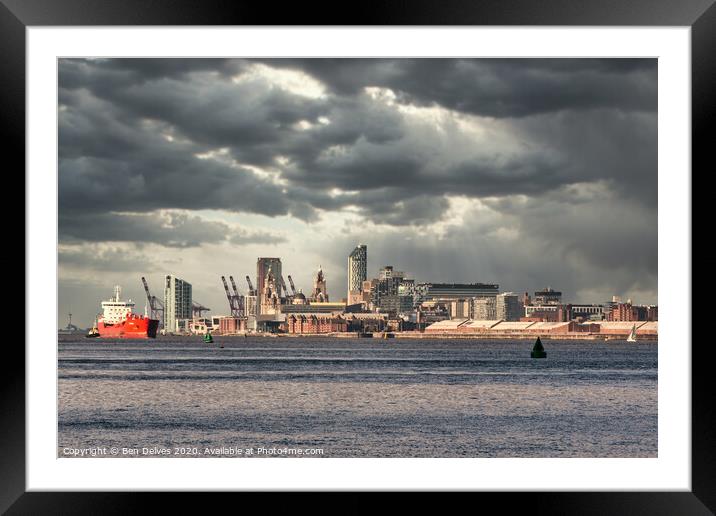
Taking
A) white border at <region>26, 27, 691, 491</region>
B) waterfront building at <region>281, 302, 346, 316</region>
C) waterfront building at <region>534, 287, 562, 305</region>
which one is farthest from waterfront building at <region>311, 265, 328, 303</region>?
white border at <region>26, 27, 691, 491</region>

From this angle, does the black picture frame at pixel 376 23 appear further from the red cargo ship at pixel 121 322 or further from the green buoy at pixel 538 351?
the red cargo ship at pixel 121 322

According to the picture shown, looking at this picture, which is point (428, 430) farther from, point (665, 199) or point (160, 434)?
point (665, 199)

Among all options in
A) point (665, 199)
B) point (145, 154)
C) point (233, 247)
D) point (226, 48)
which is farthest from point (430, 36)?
point (233, 247)

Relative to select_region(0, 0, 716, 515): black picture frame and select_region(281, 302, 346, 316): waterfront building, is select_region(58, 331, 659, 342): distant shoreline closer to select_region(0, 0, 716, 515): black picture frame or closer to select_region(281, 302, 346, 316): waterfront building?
select_region(281, 302, 346, 316): waterfront building

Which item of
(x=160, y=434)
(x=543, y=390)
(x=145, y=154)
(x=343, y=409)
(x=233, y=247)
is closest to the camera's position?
(x=160, y=434)

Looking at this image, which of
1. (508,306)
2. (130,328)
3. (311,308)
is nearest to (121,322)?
(130,328)

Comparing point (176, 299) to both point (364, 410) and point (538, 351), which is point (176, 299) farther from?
point (364, 410)

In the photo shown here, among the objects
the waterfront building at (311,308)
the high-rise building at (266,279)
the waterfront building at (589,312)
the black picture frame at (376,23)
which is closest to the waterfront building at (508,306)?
the waterfront building at (589,312)
